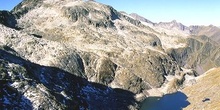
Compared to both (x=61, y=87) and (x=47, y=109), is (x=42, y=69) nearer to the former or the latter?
(x=61, y=87)

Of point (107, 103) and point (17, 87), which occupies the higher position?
point (17, 87)

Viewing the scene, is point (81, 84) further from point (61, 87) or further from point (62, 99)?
point (62, 99)

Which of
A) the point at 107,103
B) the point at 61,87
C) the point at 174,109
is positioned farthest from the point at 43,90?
the point at 174,109

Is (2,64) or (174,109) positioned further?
(174,109)

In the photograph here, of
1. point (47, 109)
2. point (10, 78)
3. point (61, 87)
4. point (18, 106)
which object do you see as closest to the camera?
point (18, 106)

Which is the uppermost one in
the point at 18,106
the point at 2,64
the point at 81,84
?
the point at 2,64

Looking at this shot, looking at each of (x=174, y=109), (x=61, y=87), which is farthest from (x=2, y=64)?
(x=174, y=109)

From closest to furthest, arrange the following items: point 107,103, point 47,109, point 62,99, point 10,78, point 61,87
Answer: point 47,109 → point 10,78 → point 62,99 → point 61,87 → point 107,103
